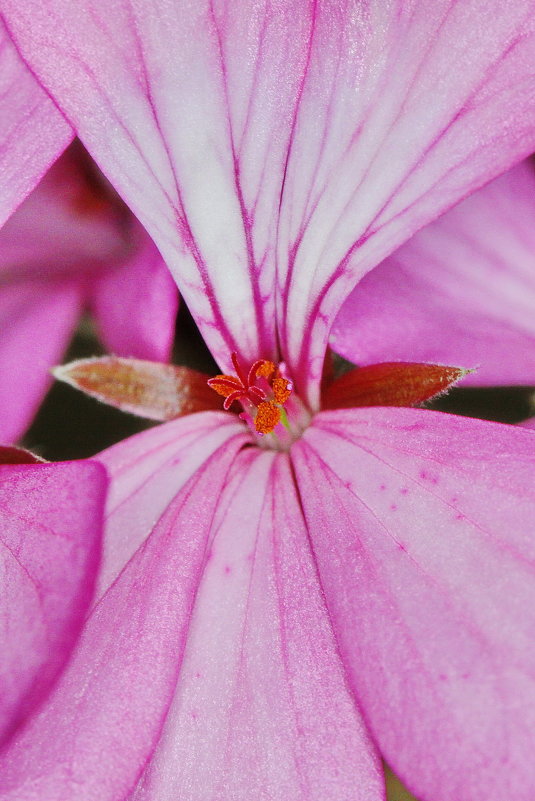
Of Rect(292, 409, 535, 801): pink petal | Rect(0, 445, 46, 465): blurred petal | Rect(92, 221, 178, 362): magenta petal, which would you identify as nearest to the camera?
Rect(292, 409, 535, 801): pink petal

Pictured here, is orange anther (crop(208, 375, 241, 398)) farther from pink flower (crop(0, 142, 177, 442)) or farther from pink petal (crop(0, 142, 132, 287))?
pink petal (crop(0, 142, 132, 287))

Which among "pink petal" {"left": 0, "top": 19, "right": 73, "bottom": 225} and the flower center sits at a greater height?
"pink petal" {"left": 0, "top": 19, "right": 73, "bottom": 225}

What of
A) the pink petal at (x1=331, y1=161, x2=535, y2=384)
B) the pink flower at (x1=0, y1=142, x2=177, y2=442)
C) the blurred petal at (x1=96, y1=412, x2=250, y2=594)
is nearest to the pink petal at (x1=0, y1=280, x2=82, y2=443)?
the pink flower at (x1=0, y1=142, x2=177, y2=442)

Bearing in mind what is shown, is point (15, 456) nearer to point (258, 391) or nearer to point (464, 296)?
point (258, 391)

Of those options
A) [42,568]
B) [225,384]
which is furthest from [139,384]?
[42,568]

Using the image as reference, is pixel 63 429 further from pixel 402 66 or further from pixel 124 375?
pixel 402 66

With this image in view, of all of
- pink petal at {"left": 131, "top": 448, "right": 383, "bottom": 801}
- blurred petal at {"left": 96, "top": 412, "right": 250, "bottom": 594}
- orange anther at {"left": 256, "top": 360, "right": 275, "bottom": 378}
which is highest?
orange anther at {"left": 256, "top": 360, "right": 275, "bottom": 378}

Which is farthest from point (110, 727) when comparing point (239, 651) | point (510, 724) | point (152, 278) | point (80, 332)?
point (80, 332)
